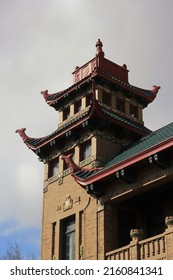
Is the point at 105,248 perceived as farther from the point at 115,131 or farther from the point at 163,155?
the point at 115,131

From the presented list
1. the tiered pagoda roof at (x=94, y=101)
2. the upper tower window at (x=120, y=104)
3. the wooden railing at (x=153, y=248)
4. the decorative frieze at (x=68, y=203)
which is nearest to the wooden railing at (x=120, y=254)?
the wooden railing at (x=153, y=248)

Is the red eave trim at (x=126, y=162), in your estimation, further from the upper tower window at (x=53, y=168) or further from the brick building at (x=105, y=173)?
the upper tower window at (x=53, y=168)

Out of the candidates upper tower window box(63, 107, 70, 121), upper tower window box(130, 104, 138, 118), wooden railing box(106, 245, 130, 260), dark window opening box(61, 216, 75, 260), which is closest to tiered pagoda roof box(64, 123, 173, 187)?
dark window opening box(61, 216, 75, 260)

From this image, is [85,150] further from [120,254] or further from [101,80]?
[120,254]

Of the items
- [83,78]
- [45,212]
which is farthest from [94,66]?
[45,212]

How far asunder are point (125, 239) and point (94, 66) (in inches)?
422

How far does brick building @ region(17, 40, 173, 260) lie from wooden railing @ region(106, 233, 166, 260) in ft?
0.12

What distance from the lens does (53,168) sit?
28969 mm

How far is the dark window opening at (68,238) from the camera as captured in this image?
25500 mm

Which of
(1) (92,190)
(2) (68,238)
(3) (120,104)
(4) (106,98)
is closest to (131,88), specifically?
(3) (120,104)

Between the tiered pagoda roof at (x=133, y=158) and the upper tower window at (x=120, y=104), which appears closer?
the tiered pagoda roof at (x=133, y=158)

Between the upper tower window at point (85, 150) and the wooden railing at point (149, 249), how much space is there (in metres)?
6.19

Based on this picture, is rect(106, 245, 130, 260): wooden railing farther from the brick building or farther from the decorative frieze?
the decorative frieze

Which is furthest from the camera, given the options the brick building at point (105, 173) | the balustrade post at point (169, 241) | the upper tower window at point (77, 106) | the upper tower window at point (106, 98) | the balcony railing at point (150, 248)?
the upper tower window at point (77, 106)
